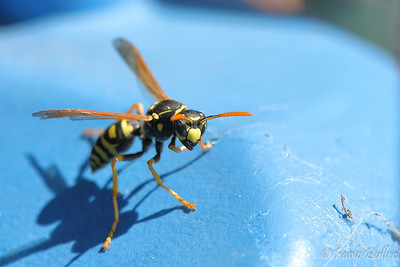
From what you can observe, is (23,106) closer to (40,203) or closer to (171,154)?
(40,203)

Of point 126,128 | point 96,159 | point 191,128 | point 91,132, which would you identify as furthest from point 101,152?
point 191,128

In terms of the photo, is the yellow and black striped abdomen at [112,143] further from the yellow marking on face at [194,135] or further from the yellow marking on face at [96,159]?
the yellow marking on face at [194,135]

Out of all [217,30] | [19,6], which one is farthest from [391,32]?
[19,6]

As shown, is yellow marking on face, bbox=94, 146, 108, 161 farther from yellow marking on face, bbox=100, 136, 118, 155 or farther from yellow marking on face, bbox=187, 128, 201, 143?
yellow marking on face, bbox=187, 128, 201, 143

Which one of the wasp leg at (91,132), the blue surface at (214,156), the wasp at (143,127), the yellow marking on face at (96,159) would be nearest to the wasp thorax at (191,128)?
the wasp at (143,127)

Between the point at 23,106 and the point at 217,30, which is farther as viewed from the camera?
the point at 217,30

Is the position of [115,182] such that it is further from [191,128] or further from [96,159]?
[191,128]

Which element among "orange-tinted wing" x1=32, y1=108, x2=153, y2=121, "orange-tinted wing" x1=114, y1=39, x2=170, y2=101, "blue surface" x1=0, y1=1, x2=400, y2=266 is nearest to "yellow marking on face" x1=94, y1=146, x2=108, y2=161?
"blue surface" x1=0, y1=1, x2=400, y2=266
